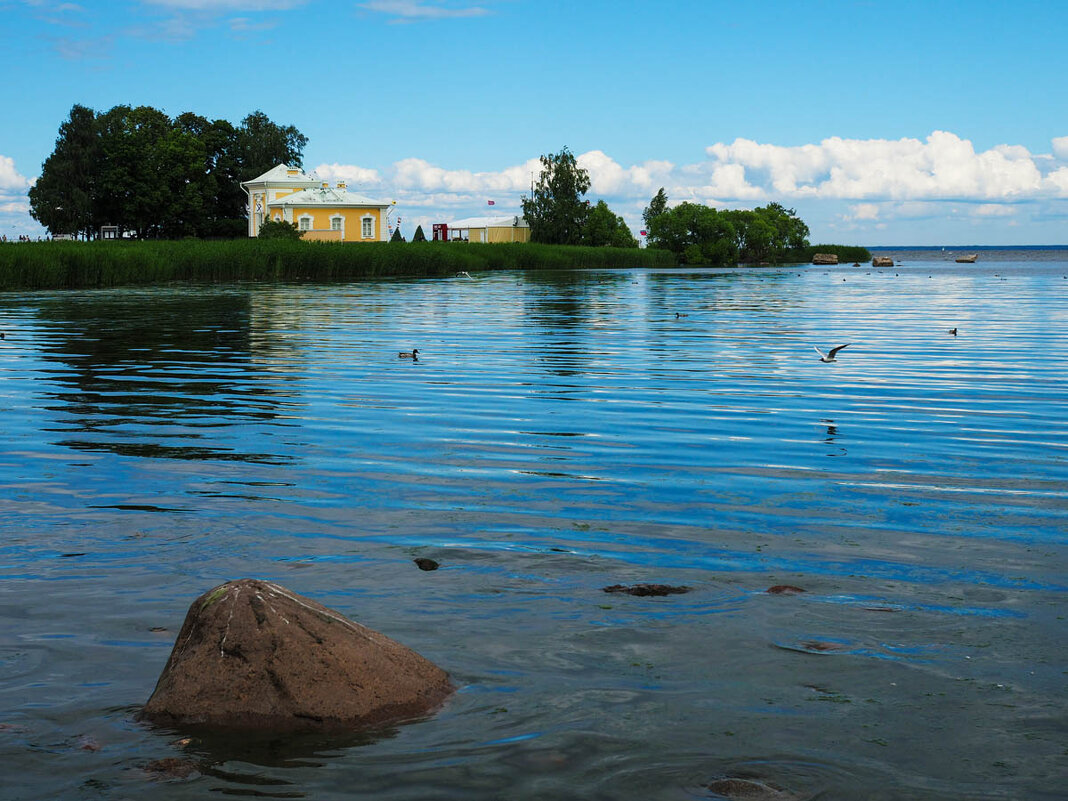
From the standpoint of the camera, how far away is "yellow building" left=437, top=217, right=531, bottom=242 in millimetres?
129125

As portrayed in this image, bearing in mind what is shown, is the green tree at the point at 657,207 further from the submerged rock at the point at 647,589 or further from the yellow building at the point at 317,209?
the submerged rock at the point at 647,589

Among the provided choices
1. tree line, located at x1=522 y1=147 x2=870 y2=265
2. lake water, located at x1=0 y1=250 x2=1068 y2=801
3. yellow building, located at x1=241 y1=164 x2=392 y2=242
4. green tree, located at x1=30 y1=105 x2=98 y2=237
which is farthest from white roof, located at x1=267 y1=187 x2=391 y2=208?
lake water, located at x1=0 y1=250 x2=1068 y2=801

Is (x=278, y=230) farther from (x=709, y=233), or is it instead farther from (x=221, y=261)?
(x=709, y=233)

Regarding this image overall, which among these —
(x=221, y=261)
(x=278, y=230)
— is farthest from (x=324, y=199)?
(x=221, y=261)

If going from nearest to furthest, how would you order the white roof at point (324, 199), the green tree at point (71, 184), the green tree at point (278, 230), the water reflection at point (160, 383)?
1. the water reflection at point (160, 383)
2. the green tree at point (278, 230)
3. the white roof at point (324, 199)
4. the green tree at point (71, 184)

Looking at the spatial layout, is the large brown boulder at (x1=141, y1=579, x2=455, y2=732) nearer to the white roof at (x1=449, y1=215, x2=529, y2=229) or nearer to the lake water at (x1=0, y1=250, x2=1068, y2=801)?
the lake water at (x1=0, y1=250, x2=1068, y2=801)

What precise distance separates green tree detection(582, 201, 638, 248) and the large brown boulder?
390 feet

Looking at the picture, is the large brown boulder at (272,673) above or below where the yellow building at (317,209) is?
below

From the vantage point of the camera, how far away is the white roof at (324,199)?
298 feet

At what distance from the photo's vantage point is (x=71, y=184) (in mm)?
99188

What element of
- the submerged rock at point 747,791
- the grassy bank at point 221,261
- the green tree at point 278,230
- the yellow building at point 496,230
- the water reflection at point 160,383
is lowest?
the submerged rock at point 747,791

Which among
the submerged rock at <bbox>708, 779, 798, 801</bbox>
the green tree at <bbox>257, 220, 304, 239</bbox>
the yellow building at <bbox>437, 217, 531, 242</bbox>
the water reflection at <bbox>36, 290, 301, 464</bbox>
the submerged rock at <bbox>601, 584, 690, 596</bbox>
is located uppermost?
the yellow building at <bbox>437, 217, 531, 242</bbox>

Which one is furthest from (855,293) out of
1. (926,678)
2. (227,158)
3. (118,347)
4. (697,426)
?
(227,158)

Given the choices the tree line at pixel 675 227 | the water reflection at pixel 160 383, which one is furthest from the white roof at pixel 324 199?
the water reflection at pixel 160 383
